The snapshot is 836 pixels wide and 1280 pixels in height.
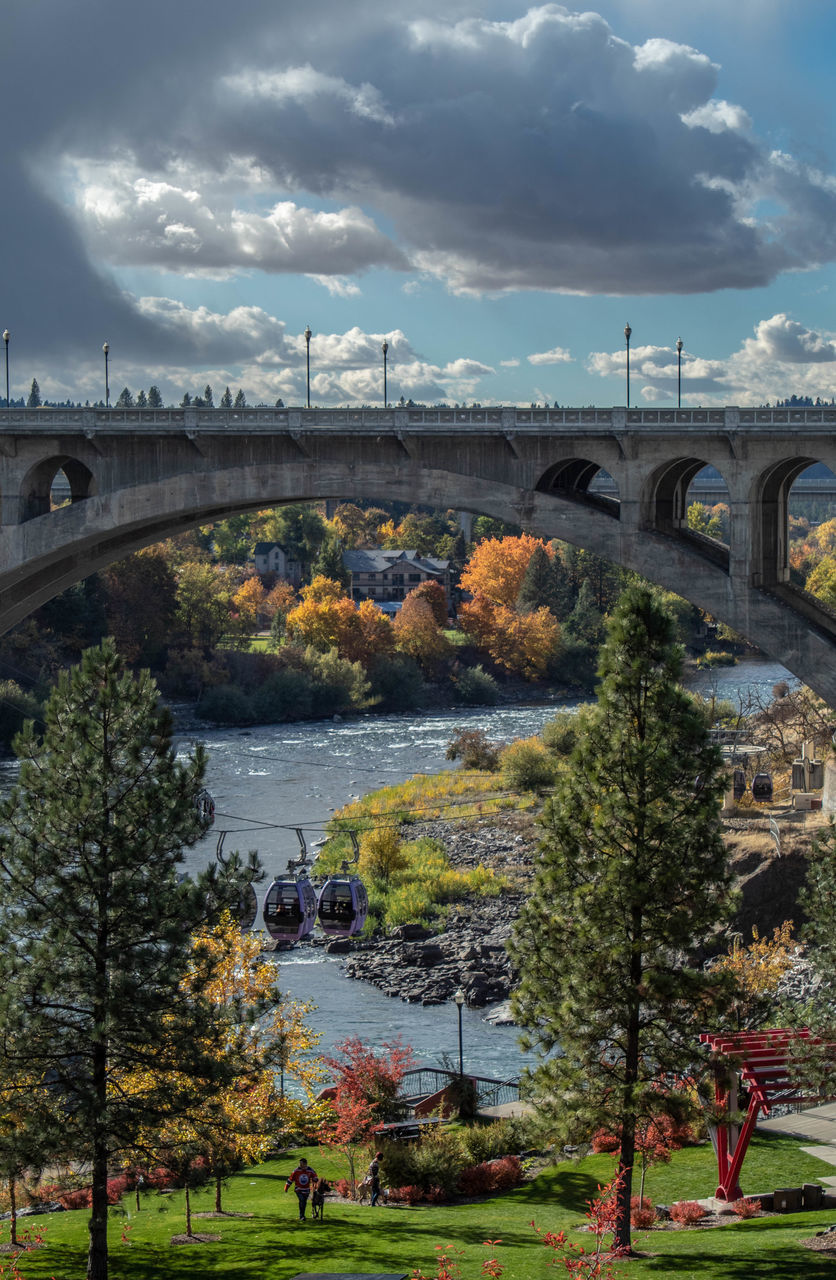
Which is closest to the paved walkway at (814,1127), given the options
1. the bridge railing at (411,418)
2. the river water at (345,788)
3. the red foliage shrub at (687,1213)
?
the red foliage shrub at (687,1213)

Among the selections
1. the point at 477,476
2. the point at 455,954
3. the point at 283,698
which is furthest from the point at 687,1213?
the point at 283,698

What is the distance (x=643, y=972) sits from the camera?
65.0 ft

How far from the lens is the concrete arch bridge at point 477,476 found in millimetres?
35875

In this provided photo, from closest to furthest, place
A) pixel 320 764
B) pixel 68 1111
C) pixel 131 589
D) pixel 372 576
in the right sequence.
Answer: pixel 68 1111
pixel 320 764
pixel 131 589
pixel 372 576

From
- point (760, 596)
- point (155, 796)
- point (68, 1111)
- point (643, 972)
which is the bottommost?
point (68, 1111)

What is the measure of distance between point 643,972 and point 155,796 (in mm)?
7089

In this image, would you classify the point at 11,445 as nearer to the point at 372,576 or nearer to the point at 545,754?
the point at 545,754

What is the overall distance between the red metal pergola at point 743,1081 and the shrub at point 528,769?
1634 inches

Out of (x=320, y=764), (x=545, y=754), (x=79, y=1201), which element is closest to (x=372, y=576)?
(x=320, y=764)

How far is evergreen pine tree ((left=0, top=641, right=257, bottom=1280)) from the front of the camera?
1833cm

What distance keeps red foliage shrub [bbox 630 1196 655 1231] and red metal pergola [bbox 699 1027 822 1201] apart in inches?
56.1

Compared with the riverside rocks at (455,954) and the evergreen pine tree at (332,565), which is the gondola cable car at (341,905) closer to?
the riverside rocks at (455,954)

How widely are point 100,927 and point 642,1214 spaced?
10.9 m

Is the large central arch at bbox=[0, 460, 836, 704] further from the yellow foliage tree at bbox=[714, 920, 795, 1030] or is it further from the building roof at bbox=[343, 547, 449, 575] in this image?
the building roof at bbox=[343, 547, 449, 575]
